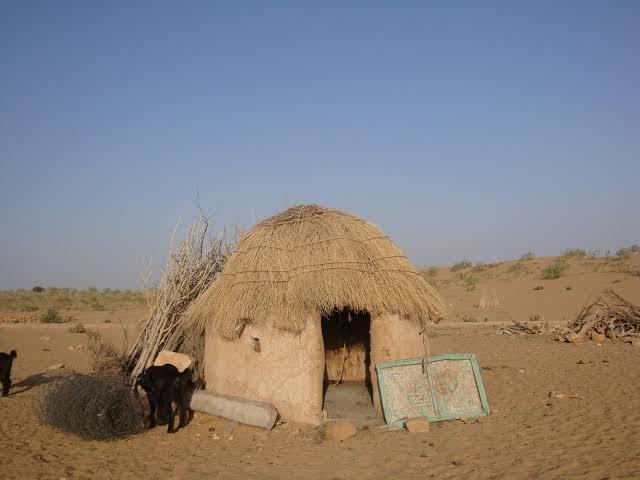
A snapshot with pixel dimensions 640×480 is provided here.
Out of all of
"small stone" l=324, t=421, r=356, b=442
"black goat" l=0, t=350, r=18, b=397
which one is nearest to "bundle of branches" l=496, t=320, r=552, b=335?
"small stone" l=324, t=421, r=356, b=442

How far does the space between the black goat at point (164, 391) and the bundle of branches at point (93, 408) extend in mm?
223

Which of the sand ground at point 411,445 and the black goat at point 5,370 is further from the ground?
the black goat at point 5,370

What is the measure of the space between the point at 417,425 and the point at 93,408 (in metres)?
3.92

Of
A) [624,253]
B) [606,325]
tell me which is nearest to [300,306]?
[606,325]

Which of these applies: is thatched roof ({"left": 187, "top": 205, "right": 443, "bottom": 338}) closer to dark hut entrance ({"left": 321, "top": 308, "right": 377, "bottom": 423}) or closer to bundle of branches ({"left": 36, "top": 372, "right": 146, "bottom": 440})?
bundle of branches ({"left": 36, "top": 372, "right": 146, "bottom": 440})

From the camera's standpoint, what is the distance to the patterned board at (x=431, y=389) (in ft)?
22.9

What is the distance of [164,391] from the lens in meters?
6.88

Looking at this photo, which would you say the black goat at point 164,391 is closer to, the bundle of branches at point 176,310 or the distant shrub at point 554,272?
the bundle of branches at point 176,310

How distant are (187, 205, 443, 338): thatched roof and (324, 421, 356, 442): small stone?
1.33m

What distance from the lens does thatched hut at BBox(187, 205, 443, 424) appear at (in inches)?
276

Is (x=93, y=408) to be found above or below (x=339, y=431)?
above

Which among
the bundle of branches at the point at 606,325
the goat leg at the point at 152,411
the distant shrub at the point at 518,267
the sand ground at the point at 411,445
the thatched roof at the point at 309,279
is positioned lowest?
the sand ground at the point at 411,445

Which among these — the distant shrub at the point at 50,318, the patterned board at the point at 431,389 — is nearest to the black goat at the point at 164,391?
the patterned board at the point at 431,389

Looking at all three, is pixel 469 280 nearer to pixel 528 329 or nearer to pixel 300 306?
pixel 528 329
